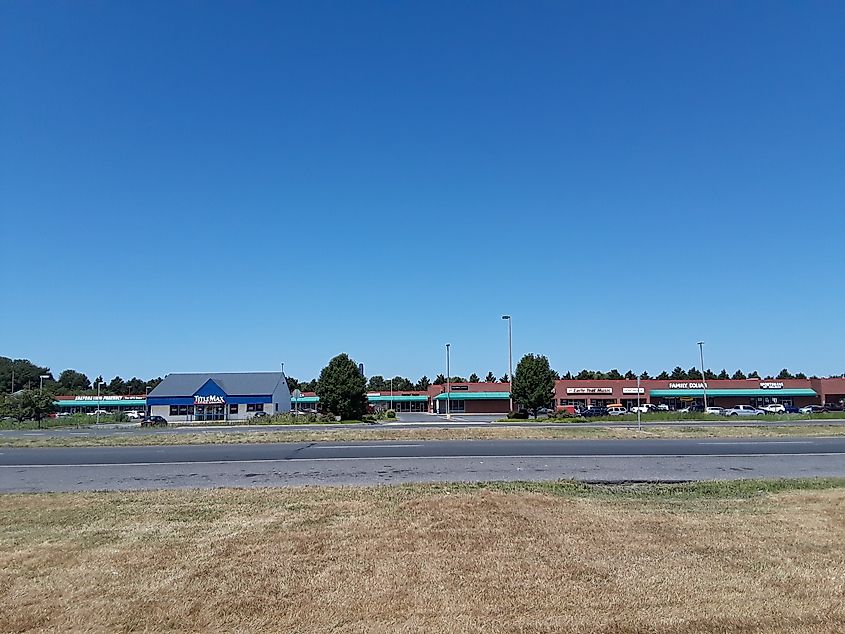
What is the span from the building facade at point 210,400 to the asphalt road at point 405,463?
143 feet

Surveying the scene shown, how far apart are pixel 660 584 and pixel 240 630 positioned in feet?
13.1

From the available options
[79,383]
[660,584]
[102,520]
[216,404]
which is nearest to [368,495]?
[102,520]

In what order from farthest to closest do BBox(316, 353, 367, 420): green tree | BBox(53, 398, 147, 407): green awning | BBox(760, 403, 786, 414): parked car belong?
BBox(53, 398, 147, 407): green awning
BBox(760, 403, 786, 414): parked car
BBox(316, 353, 367, 420): green tree

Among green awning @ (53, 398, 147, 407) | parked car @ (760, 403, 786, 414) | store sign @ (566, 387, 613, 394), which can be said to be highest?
store sign @ (566, 387, 613, 394)

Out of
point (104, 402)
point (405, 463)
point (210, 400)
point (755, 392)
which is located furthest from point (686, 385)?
point (104, 402)

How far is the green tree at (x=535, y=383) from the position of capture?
48.8m

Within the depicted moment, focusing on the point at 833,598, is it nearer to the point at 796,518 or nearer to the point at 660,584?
the point at 660,584

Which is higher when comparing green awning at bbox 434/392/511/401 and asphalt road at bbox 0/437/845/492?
green awning at bbox 434/392/511/401

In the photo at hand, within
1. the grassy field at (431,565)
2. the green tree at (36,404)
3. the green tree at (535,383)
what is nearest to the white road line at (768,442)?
the grassy field at (431,565)

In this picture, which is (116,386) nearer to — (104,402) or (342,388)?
(104,402)

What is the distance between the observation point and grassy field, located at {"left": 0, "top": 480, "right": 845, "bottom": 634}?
200 inches

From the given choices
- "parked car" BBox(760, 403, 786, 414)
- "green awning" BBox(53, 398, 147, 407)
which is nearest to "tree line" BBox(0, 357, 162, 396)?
"green awning" BBox(53, 398, 147, 407)

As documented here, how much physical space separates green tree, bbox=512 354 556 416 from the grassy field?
37.9m

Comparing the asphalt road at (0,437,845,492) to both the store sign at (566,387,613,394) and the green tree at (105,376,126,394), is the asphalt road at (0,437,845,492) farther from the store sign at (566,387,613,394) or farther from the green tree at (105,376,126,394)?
the green tree at (105,376,126,394)
